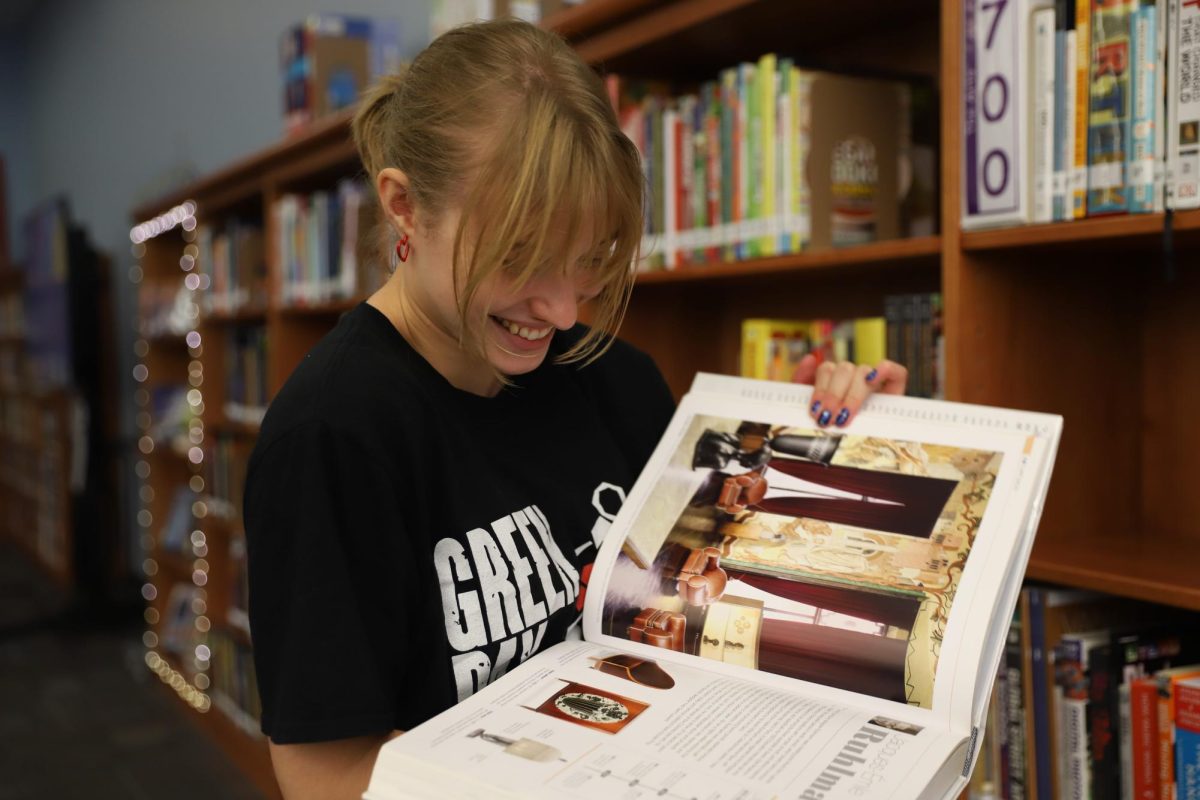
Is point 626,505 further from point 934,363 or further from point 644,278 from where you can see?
point 644,278

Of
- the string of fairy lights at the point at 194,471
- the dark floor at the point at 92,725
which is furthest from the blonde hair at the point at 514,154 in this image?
the string of fairy lights at the point at 194,471

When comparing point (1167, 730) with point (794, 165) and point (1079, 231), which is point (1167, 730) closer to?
point (1079, 231)

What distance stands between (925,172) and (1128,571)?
66cm

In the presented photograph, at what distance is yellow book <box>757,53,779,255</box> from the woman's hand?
1.55 feet

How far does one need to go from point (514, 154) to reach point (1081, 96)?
0.63m

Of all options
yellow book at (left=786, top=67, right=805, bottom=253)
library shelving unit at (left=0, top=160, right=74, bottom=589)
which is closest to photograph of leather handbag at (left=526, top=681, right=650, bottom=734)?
Result: yellow book at (left=786, top=67, right=805, bottom=253)

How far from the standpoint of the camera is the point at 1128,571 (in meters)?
1.03

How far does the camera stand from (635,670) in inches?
29.2

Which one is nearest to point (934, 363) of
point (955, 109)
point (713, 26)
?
point (955, 109)

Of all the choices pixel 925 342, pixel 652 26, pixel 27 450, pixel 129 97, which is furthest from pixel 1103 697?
pixel 27 450

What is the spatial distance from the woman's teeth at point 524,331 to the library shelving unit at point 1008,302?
527 mm

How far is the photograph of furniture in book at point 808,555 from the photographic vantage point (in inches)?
27.9

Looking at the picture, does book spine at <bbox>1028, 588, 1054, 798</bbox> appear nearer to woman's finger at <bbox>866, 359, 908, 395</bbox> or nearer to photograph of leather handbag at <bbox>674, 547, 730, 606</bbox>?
woman's finger at <bbox>866, 359, 908, 395</bbox>

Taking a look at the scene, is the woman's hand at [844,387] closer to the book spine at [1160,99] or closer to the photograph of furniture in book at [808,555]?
the photograph of furniture in book at [808,555]
